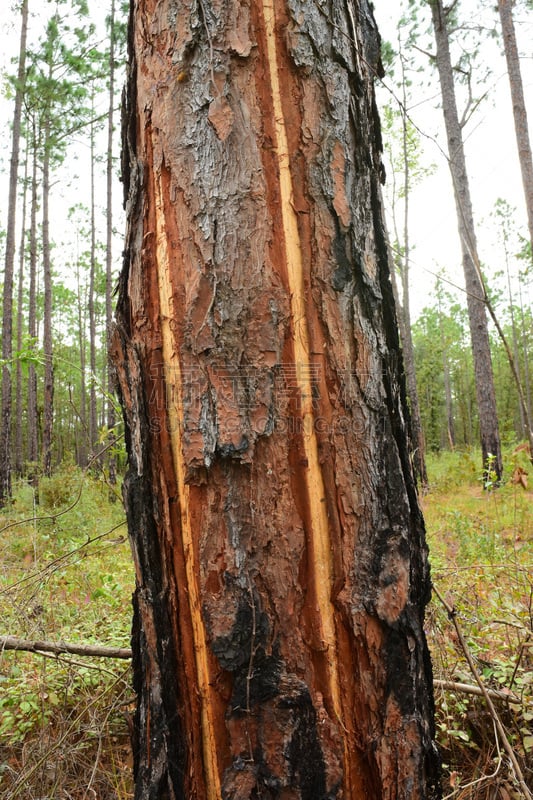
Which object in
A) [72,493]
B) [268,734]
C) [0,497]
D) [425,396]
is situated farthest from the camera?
[425,396]

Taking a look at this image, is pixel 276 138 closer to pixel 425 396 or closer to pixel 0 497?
pixel 0 497

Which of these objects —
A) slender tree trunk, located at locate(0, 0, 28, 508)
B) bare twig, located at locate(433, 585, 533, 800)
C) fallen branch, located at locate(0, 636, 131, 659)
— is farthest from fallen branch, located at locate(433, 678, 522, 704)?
slender tree trunk, located at locate(0, 0, 28, 508)

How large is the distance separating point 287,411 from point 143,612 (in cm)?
56

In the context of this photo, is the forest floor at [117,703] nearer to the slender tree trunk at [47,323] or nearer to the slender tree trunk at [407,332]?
the slender tree trunk at [407,332]

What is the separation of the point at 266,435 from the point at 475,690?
1.46 m

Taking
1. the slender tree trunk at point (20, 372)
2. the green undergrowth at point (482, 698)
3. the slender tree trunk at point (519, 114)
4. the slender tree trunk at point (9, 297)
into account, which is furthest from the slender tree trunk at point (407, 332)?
the slender tree trunk at point (20, 372)

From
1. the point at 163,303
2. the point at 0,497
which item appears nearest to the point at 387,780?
the point at 163,303

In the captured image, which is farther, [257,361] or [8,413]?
[8,413]

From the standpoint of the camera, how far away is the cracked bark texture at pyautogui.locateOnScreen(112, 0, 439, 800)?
3.36ft

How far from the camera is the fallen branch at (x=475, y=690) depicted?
1.79 m

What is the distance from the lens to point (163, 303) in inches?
44.7

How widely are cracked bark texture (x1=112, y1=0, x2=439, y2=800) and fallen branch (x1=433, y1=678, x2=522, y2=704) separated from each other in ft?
2.85

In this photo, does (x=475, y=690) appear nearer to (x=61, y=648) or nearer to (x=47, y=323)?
(x=61, y=648)

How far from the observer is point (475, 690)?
6.02 feet
